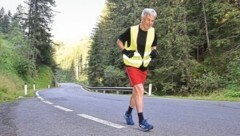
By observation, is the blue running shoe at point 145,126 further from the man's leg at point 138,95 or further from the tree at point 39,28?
the tree at point 39,28

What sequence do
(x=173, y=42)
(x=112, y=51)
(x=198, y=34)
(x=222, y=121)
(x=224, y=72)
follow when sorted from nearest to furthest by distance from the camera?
(x=222, y=121)
(x=224, y=72)
(x=173, y=42)
(x=198, y=34)
(x=112, y=51)

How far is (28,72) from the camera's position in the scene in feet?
185

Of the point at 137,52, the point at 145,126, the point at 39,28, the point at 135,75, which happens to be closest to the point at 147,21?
the point at 137,52

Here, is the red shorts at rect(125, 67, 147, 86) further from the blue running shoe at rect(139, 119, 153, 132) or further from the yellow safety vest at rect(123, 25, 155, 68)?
the blue running shoe at rect(139, 119, 153, 132)

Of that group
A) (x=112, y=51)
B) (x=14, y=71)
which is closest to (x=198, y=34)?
(x=112, y=51)

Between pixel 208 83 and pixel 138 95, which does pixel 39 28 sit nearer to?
pixel 208 83

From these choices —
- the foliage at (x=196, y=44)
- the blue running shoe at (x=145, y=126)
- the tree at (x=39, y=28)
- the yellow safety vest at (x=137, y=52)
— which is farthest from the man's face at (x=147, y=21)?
the tree at (x=39, y=28)

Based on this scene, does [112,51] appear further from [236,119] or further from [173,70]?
[236,119]

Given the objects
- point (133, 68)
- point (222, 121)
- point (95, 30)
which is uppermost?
point (95, 30)

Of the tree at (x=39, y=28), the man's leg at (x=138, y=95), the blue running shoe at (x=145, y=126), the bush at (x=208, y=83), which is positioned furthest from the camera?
the tree at (x=39, y=28)

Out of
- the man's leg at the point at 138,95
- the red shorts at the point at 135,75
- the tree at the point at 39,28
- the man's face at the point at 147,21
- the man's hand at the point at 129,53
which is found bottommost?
the man's leg at the point at 138,95

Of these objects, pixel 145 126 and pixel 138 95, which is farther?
pixel 138 95

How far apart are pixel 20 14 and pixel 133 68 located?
5846cm

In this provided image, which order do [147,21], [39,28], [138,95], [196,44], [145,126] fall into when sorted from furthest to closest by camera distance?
[39,28], [196,44], [138,95], [147,21], [145,126]
